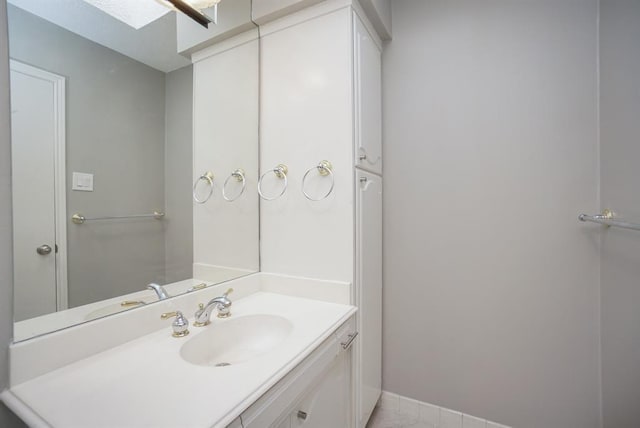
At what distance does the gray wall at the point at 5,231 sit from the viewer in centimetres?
59

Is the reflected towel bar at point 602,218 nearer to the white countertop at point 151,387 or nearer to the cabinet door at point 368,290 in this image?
the cabinet door at point 368,290

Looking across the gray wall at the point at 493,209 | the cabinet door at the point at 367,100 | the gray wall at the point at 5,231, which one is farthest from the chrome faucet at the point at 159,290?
the gray wall at the point at 493,209

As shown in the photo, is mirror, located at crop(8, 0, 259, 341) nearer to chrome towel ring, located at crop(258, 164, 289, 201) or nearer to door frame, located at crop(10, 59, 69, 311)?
door frame, located at crop(10, 59, 69, 311)

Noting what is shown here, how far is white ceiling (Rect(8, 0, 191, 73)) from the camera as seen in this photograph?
2.37 ft

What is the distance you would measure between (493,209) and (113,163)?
1.61m

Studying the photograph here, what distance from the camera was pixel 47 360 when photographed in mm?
647

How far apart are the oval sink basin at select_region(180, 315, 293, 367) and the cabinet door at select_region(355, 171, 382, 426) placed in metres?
0.38

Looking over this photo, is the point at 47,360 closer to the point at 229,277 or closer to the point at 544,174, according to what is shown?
the point at 229,277

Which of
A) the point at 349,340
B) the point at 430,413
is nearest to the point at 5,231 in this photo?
the point at 349,340

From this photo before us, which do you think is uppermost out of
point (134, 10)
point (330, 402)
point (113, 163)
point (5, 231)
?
point (134, 10)

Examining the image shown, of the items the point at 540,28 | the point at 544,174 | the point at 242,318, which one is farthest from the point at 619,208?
the point at 242,318

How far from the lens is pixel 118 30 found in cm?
87

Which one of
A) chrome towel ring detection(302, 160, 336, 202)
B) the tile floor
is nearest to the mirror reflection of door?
chrome towel ring detection(302, 160, 336, 202)

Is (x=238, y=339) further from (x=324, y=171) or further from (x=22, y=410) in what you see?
(x=324, y=171)
